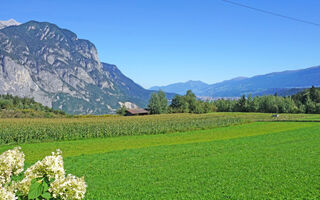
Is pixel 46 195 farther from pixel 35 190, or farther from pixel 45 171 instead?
pixel 45 171

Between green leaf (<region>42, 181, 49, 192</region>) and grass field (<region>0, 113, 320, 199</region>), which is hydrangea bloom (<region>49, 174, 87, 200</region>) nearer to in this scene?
green leaf (<region>42, 181, 49, 192</region>)

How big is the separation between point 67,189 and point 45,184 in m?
0.30

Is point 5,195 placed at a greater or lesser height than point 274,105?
lesser

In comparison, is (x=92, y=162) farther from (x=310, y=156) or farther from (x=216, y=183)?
(x=310, y=156)

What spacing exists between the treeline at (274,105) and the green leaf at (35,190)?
114662 mm

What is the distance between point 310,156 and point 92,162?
15.6 meters

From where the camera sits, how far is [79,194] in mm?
3441

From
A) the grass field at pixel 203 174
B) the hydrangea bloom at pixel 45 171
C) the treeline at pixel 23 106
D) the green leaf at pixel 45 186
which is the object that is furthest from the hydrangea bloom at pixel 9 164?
the treeline at pixel 23 106

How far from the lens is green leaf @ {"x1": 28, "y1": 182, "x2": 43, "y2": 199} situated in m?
3.33

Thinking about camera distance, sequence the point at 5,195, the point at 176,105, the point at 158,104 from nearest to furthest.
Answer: the point at 5,195 → the point at 158,104 → the point at 176,105

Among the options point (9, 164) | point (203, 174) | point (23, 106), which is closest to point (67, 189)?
point (9, 164)

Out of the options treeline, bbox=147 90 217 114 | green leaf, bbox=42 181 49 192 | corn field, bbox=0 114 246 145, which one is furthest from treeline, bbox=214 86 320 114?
green leaf, bbox=42 181 49 192

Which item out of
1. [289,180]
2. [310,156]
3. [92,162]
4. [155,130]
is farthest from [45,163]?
[155,130]

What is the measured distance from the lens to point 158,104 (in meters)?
97.8
